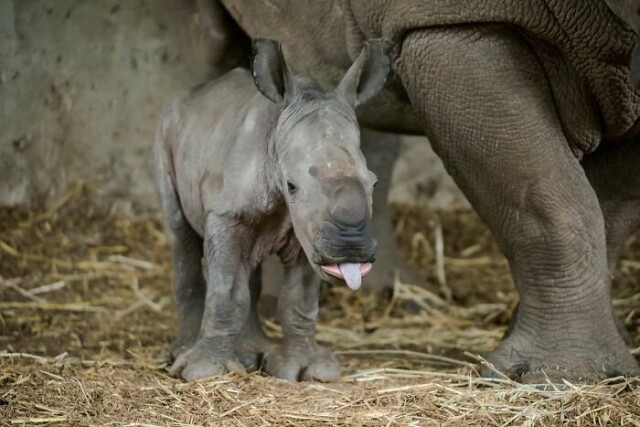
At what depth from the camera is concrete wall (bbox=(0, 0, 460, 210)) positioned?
8180mm

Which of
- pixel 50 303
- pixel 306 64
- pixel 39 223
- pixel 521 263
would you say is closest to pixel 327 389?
pixel 521 263

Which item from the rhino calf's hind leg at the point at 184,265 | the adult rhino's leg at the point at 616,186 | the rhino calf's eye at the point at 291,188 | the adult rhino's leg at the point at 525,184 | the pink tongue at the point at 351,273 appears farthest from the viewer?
the adult rhino's leg at the point at 616,186

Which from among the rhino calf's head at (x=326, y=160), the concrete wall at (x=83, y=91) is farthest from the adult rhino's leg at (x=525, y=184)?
the concrete wall at (x=83, y=91)

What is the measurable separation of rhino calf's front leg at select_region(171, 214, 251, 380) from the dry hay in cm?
9

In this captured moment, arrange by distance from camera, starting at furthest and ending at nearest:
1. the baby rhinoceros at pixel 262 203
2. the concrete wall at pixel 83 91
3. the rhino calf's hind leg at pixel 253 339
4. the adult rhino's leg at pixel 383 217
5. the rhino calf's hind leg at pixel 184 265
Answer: the concrete wall at pixel 83 91
the adult rhino's leg at pixel 383 217
the rhino calf's hind leg at pixel 184 265
the rhino calf's hind leg at pixel 253 339
the baby rhinoceros at pixel 262 203

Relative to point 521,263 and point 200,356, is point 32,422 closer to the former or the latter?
point 200,356

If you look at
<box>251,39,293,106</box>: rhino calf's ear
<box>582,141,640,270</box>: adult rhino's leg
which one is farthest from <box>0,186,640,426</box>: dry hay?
<box>251,39,293,106</box>: rhino calf's ear

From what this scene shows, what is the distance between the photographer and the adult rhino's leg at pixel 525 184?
215 inches

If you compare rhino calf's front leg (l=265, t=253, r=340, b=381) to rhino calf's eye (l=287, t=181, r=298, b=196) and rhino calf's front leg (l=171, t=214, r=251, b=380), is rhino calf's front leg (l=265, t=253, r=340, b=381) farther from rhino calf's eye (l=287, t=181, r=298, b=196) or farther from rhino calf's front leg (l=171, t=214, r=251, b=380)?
rhino calf's eye (l=287, t=181, r=298, b=196)

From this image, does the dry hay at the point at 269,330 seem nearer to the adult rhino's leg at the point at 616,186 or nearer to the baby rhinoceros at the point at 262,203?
the baby rhinoceros at the point at 262,203

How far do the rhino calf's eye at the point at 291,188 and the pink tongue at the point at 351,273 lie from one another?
0.35m

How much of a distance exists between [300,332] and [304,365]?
0.12 metres

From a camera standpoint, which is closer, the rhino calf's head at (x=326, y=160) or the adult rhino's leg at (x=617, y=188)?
the rhino calf's head at (x=326, y=160)

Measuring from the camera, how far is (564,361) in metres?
5.58
